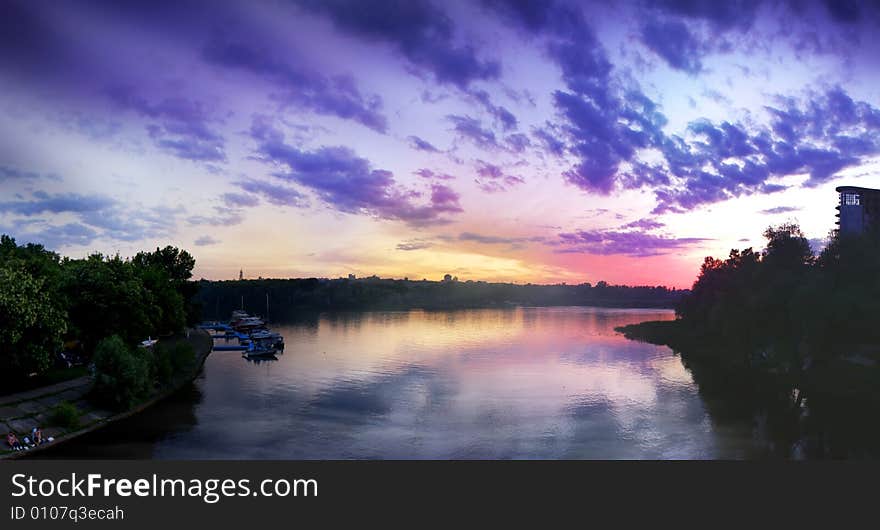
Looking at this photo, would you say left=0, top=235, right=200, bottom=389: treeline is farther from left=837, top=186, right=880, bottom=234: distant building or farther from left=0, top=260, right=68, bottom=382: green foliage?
left=837, top=186, right=880, bottom=234: distant building

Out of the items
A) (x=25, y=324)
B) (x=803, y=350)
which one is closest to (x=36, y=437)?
(x=25, y=324)

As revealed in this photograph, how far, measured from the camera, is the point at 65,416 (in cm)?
4838

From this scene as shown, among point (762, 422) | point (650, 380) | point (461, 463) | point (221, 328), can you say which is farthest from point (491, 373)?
point (221, 328)

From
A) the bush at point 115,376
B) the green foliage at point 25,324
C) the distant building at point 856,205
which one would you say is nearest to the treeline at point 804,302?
the distant building at point 856,205

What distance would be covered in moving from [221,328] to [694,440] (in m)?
129

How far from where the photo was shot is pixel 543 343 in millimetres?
132625

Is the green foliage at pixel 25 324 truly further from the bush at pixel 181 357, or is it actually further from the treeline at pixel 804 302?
the treeline at pixel 804 302

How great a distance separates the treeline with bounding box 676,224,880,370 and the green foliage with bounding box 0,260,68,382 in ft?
271

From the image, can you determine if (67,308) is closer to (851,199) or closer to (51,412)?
(51,412)

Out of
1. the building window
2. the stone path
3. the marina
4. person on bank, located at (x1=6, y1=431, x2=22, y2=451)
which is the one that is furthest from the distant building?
person on bank, located at (x1=6, y1=431, x2=22, y2=451)

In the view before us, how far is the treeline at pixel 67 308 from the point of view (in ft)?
154

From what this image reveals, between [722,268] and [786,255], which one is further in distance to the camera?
[722,268]

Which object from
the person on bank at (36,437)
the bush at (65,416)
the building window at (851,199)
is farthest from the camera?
the building window at (851,199)

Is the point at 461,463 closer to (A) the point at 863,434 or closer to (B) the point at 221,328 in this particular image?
(A) the point at 863,434
